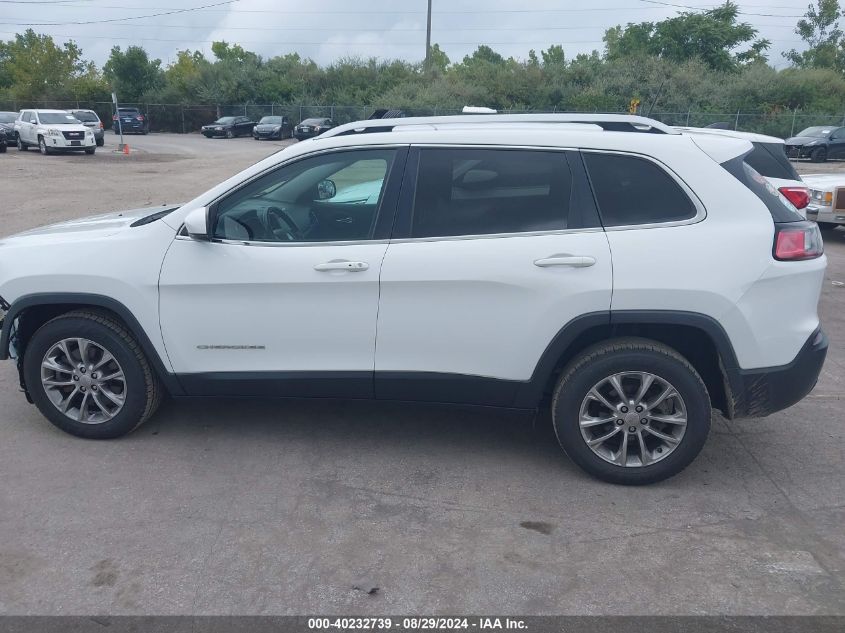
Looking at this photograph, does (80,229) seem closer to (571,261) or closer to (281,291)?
(281,291)

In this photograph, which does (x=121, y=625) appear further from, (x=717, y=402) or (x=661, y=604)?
(x=717, y=402)

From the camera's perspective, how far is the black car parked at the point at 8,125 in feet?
113

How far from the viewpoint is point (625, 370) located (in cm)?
414

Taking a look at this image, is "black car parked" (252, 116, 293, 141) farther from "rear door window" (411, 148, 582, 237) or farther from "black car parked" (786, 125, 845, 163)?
"rear door window" (411, 148, 582, 237)

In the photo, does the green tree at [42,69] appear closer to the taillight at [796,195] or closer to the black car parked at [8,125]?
the black car parked at [8,125]

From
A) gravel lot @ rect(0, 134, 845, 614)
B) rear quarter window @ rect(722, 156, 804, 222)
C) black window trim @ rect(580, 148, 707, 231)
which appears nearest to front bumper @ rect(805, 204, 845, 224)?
gravel lot @ rect(0, 134, 845, 614)

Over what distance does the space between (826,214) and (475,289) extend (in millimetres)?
9433

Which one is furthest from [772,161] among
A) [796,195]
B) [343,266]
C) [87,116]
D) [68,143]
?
[87,116]

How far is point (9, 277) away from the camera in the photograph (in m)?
4.64

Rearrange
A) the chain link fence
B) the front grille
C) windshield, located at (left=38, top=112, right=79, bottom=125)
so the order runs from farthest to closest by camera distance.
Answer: the chain link fence < windshield, located at (left=38, top=112, right=79, bottom=125) < the front grille

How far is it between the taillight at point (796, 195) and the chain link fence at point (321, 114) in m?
28.8

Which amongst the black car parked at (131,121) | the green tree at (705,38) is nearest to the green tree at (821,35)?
the green tree at (705,38)

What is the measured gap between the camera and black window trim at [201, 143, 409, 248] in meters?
4.38

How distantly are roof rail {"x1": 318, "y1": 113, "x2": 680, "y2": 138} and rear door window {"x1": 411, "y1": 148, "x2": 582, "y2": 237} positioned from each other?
1.18ft
